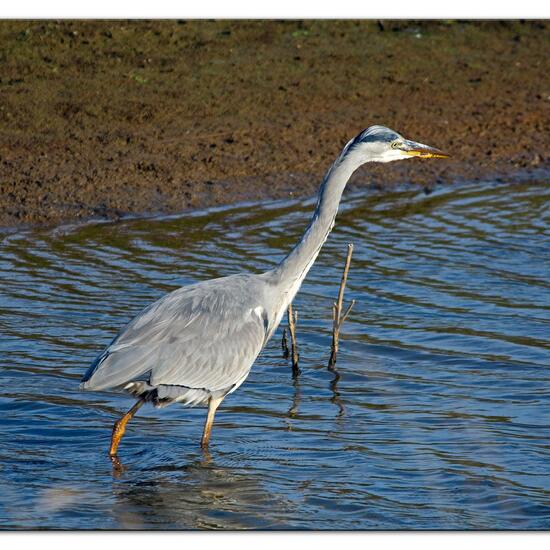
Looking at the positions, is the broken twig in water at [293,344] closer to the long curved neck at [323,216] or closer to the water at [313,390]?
the water at [313,390]

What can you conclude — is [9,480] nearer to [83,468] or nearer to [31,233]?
[83,468]

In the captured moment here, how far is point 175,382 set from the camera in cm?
556

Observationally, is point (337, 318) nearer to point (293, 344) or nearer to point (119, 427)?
point (293, 344)

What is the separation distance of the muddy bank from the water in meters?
0.75

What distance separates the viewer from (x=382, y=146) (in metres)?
5.91

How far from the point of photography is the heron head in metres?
5.88

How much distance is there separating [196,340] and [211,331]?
0.09m

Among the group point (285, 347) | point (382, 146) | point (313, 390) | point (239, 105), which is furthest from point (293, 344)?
point (239, 105)

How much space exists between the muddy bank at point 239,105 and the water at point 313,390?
0.75 m

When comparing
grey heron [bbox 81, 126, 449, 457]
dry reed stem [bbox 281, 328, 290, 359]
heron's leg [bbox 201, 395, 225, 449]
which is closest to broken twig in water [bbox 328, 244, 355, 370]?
dry reed stem [bbox 281, 328, 290, 359]

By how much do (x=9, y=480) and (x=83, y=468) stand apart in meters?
0.36

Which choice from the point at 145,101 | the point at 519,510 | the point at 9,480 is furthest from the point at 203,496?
the point at 145,101

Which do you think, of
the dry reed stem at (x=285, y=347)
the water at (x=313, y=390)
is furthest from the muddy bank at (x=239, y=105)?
the dry reed stem at (x=285, y=347)

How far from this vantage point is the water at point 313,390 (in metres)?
5.22
